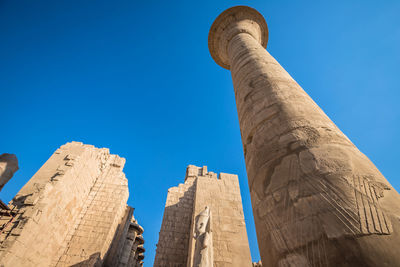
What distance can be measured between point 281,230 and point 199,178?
10.00 m

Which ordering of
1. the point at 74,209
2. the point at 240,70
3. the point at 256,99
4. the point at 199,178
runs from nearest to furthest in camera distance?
the point at 256,99 → the point at 240,70 → the point at 74,209 → the point at 199,178

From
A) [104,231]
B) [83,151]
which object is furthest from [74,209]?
[83,151]

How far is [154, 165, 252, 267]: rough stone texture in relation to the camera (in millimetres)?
7945

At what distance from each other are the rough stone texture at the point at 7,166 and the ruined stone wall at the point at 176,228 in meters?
6.68

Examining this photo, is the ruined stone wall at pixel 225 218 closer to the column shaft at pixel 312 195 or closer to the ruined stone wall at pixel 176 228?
the ruined stone wall at pixel 176 228

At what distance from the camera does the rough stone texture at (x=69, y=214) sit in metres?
6.41

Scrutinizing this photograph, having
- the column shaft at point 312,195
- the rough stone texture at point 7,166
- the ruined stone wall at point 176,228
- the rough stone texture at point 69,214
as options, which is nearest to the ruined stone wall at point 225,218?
the ruined stone wall at point 176,228

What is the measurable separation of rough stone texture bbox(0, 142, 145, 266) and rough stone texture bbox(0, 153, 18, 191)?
140 inches

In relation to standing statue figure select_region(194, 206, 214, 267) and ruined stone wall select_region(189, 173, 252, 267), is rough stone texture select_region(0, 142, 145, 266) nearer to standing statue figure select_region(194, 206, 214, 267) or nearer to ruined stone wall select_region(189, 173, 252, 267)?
ruined stone wall select_region(189, 173, 252, 267)

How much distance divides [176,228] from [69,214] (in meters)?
4.93

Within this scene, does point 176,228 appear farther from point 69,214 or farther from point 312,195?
point 312,195

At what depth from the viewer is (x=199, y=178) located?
36.6ft

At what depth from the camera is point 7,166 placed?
3.89 meters

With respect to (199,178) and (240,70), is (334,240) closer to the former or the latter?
(240,70)
